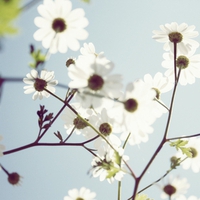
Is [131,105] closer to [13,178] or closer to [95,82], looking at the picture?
[95,82]

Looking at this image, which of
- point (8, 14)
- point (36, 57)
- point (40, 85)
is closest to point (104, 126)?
point (40, 85)

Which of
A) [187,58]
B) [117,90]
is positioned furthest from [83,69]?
[187,58]

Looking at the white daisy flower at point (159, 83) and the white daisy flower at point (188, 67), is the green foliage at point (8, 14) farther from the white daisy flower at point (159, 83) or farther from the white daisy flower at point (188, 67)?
the white daisy flower at point (188, 67)

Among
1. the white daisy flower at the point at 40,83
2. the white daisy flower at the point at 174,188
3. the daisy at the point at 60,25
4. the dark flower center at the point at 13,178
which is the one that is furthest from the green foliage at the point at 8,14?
the white daisy flower at the point at 174,188

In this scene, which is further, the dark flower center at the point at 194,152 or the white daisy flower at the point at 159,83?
the dark flower center at the point at 194,152

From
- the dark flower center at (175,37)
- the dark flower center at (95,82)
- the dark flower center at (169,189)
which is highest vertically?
the dark flower center at (175,37)

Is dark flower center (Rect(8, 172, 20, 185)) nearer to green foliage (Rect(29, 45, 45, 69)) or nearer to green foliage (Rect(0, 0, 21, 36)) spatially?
green foliage (Rect(29, 45, 45, 69))

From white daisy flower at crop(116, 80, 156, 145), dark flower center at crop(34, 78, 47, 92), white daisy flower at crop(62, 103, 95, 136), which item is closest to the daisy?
white daisy flower at crop(116, 80, 156, 145)
